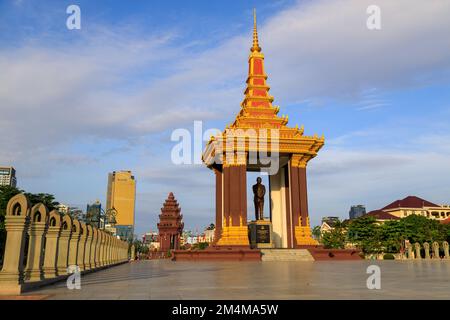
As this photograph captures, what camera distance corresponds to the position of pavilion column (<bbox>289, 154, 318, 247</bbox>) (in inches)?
1516

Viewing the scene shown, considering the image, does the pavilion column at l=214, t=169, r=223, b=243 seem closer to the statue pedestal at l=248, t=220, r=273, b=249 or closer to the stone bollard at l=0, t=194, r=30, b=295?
the statue pedestal at l=248, t=220, r=273, b=249

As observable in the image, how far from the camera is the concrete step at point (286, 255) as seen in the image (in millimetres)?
33719

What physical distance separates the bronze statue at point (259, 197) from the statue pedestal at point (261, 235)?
2362 mm

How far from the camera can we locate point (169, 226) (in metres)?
93.9

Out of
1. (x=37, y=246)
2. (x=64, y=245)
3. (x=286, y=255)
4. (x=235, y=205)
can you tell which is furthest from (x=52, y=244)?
(x=235, y=205)

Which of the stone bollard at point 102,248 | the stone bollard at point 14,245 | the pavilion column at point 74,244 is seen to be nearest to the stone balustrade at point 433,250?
the stone bollard at point 102,248

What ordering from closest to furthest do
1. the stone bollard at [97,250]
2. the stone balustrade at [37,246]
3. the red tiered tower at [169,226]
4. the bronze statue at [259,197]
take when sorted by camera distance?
1. the stone balustrade at [37,246]
2. the stone bollard at [97,250]
3. the bronze statue at [259,197]
4. the red tiered tower at [169,226]

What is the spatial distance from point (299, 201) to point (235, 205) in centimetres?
667

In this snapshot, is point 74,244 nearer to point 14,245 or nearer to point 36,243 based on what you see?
point 36,243

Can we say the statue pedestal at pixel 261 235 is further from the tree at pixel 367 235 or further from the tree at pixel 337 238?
the tree at pixel 337 238

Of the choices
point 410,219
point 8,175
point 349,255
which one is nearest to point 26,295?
point 349,255
